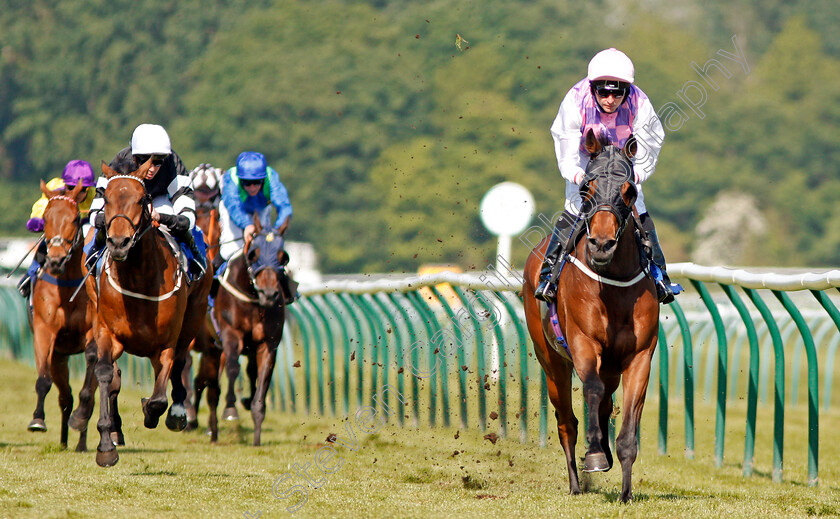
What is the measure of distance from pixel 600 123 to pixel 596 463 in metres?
1.82

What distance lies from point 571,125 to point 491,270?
2.54 meters

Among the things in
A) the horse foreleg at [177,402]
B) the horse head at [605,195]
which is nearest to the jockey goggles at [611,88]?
the horse head at [605,195]

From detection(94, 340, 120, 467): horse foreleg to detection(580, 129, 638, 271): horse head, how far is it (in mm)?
2834

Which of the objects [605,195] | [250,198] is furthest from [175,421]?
[605,195]

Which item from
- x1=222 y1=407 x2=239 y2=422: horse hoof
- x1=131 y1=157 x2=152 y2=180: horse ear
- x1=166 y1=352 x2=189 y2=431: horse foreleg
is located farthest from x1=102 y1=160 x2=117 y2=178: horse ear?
x1=222 y1=407 x2=239 y2=422: horse hoof

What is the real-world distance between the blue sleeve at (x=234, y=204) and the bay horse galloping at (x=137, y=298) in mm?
2451

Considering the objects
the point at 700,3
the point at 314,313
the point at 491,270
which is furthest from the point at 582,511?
the point at 700,3

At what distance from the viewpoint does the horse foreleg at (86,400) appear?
8.14m

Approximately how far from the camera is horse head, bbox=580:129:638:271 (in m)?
6.26

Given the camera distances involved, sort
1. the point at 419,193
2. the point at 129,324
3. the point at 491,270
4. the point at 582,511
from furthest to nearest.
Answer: the point at 419,193 → the point at 491,270 → the point at 129,324 → the point at 582,511

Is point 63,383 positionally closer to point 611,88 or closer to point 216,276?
point 216,276

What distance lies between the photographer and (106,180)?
808 centimetres

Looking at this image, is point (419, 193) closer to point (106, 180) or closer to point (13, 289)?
point (13, 289)

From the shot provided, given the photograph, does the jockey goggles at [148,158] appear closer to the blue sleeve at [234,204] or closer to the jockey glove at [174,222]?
the jockey glove at [174,222]
